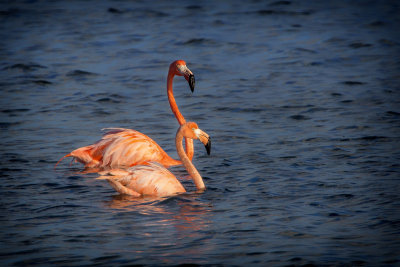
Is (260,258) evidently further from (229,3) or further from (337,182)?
(229,3)

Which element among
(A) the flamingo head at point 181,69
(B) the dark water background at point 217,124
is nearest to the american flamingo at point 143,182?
(B) the dark water background at point 217,124

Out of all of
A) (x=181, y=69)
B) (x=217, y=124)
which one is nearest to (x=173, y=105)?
(x=181, y=69)

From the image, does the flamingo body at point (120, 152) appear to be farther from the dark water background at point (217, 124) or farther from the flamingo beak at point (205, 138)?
the flamingo beak at point (205, 138)

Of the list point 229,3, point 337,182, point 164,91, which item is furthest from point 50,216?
point 229,3

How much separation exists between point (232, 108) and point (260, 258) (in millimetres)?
5729

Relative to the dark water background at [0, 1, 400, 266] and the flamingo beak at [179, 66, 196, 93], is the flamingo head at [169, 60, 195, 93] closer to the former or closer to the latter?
the flamingo beak at [179, 66, 196, 93]

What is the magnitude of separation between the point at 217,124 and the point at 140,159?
2.30m

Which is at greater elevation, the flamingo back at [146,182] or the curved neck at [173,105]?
the curved neck at [173,105]

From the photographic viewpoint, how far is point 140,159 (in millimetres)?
8258

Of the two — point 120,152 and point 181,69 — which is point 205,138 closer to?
point 120,152

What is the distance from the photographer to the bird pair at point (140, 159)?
7105mm

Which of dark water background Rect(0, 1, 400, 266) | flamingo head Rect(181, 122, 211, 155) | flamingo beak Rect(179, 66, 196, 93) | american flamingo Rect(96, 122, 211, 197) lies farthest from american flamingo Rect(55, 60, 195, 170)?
flamingo beak Rect(179, 66, 196, 93)

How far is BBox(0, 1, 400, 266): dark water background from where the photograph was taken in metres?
5.94

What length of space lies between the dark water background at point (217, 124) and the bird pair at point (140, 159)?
0.57 ft
